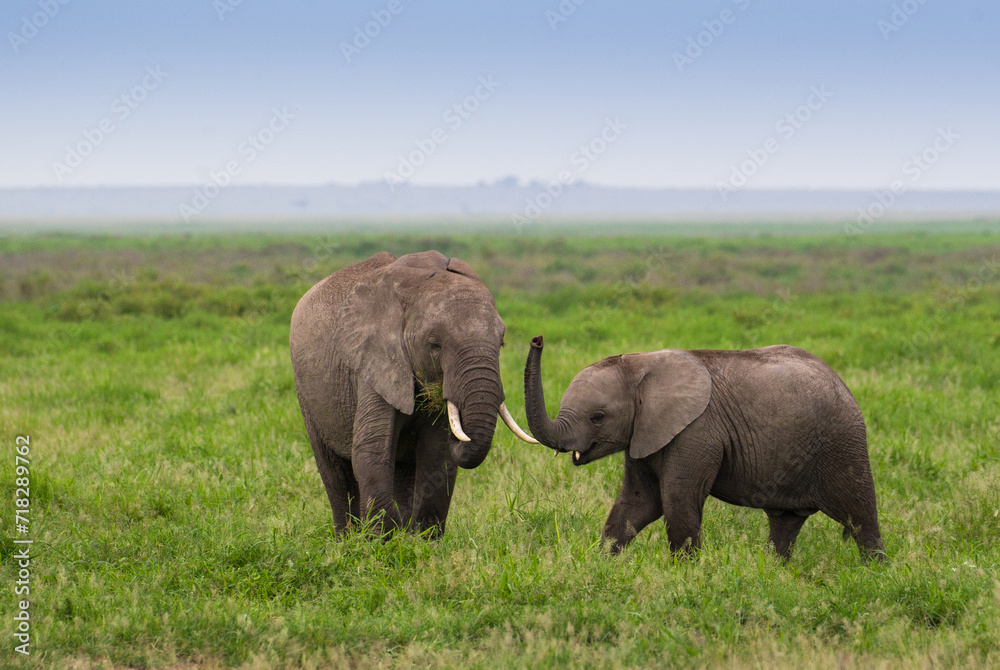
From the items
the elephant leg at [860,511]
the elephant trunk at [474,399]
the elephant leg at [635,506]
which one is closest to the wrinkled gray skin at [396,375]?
the elephant trunk at [474,399]

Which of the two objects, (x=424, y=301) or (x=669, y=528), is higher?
(x=424, y=301)

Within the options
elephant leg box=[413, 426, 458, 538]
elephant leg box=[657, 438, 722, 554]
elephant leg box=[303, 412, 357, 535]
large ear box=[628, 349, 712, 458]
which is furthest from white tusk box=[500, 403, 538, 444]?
elephant leg box=[303, 412, 357, 535]

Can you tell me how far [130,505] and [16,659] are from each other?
2729 mm

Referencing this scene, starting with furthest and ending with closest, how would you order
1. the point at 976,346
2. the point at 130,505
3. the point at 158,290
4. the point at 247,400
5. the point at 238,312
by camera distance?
1. the point at 158,290
2. the point at 238,312
3. the point at 976,346
4. the point at 247,400
5. the point at 130,505

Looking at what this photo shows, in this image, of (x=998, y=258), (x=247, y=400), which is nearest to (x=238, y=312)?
(x=247, y=400)

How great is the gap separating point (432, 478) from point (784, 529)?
2.47m

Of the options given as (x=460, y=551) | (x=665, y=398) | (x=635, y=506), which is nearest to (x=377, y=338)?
(x=460, y=551)

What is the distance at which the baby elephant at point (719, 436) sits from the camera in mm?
6004

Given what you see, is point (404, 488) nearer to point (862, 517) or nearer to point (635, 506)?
point (635, 506)

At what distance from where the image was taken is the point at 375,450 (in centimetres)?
555

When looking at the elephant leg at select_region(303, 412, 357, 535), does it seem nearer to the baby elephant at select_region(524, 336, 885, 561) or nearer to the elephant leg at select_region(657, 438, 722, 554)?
the baby elephant at select_region(524, 336, 885, 561)

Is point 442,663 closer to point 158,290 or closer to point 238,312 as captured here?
point 238,312

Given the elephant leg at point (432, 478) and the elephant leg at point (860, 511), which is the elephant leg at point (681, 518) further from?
the elephant leg at point (432, 478)

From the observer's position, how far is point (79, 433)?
964 cm
